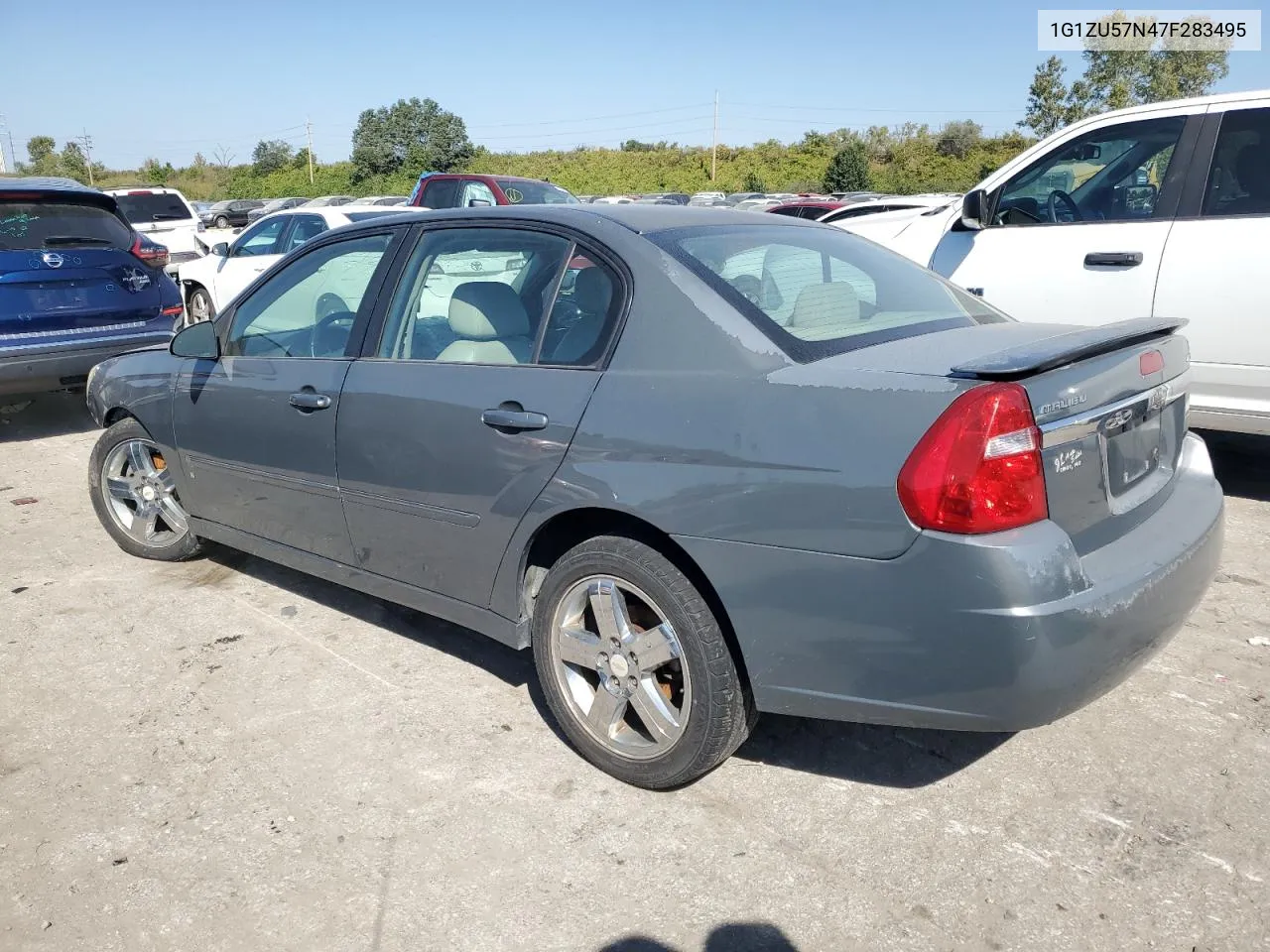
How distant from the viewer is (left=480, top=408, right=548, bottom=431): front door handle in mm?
2902

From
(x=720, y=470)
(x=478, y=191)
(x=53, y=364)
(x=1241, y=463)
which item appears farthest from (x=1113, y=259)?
(x=478, y=191)

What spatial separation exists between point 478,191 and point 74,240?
578 centimetres

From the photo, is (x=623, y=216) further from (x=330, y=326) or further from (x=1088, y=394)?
(x=1088, y=394)

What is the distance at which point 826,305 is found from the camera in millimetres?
2934

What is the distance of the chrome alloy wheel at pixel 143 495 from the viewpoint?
183 inches

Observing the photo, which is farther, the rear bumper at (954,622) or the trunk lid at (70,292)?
the trunk lid at (70,292)

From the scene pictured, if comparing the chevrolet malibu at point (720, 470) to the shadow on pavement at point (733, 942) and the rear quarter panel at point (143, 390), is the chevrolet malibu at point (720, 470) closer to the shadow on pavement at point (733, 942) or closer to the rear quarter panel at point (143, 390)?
the shadow on pavement at point (733, 942)

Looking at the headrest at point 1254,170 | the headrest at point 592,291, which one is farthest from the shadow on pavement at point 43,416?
the headrest at point 1254,170

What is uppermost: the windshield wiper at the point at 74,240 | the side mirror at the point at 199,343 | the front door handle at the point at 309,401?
the windshield wiper at the point at 74,240

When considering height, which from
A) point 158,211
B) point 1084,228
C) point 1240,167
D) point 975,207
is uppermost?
point 158,211

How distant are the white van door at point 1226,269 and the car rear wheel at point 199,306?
9.91 metres

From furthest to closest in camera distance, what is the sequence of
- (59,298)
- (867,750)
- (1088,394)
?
(59,298)
(867,750)
(1088,394)

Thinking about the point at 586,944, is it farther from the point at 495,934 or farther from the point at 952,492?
the point at 952,492

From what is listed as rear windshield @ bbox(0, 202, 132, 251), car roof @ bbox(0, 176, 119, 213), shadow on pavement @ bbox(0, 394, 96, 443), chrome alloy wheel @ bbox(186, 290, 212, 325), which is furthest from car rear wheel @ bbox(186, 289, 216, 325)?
rear windshield @ bbox(0, 202, 132, 251)
